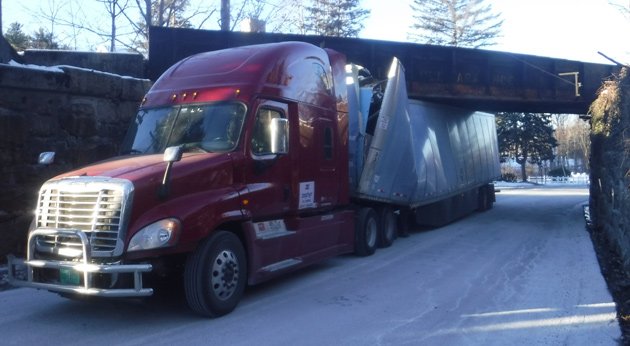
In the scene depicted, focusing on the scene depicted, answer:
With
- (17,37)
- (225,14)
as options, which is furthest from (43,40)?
(225,14)

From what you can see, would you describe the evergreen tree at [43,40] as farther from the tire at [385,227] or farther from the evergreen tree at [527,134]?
the evergreen tree at [527,134]

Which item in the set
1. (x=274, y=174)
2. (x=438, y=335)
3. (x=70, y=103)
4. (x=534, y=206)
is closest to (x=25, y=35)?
(x=70, y=103)

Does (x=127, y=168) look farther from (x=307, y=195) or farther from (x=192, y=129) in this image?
(x=307, y=195)

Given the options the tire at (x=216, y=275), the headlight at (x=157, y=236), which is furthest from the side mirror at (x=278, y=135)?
the headlight at (x=157, y=236)

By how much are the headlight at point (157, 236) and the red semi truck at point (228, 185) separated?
0.03 feet

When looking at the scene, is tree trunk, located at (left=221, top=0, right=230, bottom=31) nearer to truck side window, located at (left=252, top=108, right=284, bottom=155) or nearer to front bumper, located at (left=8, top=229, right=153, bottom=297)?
truck side window, located at (left=252, top=108, right=284, bottom=155)

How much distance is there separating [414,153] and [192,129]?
A: 6161mm

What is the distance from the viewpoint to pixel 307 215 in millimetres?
8438

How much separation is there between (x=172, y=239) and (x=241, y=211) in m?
1.15

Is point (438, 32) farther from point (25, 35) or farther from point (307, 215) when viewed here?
point (307, 215)

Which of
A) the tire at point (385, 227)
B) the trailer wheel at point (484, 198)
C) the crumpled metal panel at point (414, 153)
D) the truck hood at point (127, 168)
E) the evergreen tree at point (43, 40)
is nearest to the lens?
the truck hood at point (127, 168)

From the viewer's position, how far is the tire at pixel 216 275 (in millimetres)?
6160

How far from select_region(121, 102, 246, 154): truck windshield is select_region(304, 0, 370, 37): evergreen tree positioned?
39766 millimetres

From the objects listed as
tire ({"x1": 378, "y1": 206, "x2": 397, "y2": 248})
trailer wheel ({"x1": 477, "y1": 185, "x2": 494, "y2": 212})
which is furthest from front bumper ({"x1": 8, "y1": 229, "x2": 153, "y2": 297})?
trailer wheel ({"x1": 477, "y1": 185, "x2": 494, "y2": 212})
